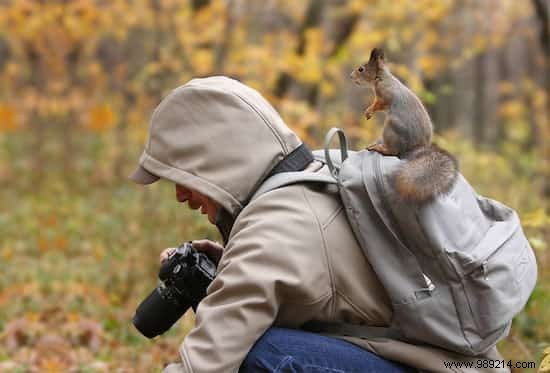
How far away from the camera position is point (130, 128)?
1159 centimetres

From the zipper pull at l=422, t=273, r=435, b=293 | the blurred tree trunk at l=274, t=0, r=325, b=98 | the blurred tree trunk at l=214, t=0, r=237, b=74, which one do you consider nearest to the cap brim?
the zipper pull at l=422, t=273, r=435, b=293

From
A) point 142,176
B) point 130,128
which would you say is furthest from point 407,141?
point 130,128

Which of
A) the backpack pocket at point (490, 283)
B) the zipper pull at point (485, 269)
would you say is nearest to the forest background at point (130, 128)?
the backpack pocket at point (490, 283)

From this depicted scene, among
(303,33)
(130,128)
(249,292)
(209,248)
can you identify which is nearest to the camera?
(249,292)

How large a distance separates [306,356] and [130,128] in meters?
9.54

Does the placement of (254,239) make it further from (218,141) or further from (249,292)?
(218,141)

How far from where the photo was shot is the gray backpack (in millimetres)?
2332

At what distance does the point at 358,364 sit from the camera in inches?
96.0

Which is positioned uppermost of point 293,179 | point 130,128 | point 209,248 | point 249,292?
point 293,179

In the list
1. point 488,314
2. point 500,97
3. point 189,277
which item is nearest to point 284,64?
point 189,277

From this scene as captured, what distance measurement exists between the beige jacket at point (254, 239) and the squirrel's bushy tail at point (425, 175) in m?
0.24

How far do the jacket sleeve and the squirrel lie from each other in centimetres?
34

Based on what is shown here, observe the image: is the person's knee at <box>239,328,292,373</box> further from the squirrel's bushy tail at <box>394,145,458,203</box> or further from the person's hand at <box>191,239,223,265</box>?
the person's hand at <box>191,239,223,265</box>

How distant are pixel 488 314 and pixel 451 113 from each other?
16.8m
